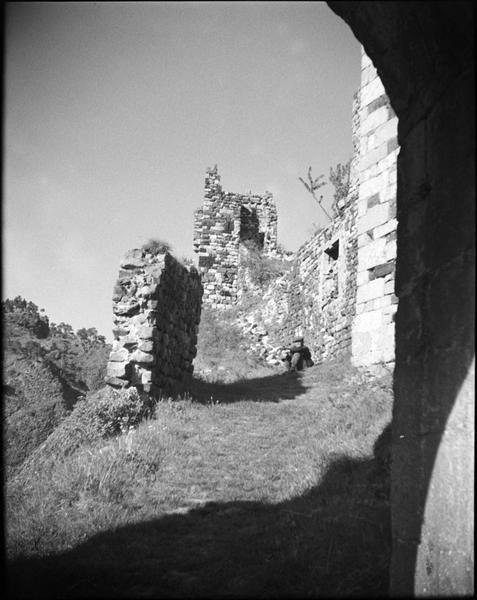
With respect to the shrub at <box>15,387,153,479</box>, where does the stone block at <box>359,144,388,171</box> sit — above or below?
above

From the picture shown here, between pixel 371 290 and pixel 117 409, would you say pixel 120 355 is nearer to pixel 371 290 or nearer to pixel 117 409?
pixel 117 409

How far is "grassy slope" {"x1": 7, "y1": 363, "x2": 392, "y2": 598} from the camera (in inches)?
125

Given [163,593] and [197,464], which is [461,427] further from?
[197,464]

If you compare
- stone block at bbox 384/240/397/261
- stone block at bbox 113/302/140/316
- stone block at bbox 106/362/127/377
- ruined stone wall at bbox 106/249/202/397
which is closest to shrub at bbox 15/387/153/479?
stone block at bbox 106/362/127/377

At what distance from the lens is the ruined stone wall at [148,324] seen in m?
7.91

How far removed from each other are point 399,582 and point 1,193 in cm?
246

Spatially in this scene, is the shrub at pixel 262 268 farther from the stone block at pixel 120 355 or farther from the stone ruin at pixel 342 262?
the stone block at pixel 120 355

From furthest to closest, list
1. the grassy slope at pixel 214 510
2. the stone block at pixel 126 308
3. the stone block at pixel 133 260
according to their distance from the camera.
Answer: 1. the stone block at pixel 133 260
2. the stone block at pixel 126 308
3. the grassy slope at pixel 214 510

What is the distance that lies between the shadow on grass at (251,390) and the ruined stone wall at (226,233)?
36.3 ft

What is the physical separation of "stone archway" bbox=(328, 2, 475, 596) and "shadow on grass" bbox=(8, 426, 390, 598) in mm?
668

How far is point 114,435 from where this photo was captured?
22.4ft

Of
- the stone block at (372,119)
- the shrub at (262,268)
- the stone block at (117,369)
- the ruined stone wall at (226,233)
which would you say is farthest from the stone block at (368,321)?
the ruined stone wall at (226,233)

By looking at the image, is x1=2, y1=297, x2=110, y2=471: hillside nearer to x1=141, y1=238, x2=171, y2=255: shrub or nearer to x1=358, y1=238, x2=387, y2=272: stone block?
x1=141, y1=238, x2=171, y2=255: shrub

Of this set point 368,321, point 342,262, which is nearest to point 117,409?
point 368,321
